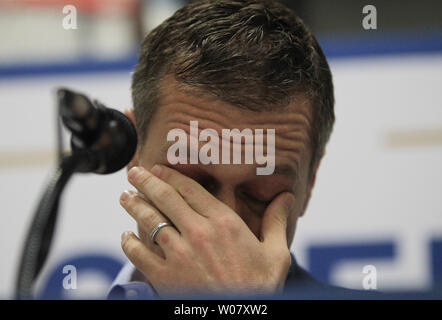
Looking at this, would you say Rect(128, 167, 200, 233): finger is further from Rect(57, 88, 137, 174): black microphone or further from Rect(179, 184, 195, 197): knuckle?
Rect(57, 88, 137, 174): black microphone

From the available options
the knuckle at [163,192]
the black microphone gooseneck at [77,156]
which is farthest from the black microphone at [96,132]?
the knuckle at [163,192]

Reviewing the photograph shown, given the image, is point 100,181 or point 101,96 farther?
point 101,96

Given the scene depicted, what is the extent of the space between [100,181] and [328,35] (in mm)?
550

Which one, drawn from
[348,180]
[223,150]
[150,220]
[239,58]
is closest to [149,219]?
[150,220]

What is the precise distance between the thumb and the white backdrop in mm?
352

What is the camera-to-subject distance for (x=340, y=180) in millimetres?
1128

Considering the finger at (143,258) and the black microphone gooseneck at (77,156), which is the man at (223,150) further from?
Result: the black microphone gooseneck at (77,156)

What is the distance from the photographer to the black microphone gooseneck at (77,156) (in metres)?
0.40

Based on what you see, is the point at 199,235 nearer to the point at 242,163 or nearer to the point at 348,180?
the point at 242,163

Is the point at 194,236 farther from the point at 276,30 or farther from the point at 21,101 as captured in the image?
the point at 21,101

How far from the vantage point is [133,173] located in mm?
646

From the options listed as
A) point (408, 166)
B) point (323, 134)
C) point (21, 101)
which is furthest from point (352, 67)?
point (21, 101)

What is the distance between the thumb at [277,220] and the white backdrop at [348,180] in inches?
13.9

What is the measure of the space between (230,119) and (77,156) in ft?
0.86
